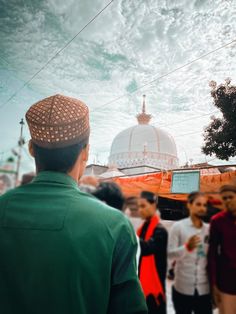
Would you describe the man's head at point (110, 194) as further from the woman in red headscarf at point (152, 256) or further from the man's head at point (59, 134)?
the man's head at point (59, 134)

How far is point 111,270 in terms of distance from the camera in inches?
27.8

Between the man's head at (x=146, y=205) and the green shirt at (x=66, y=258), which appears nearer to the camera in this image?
the green shirt at (x=66, y=258)

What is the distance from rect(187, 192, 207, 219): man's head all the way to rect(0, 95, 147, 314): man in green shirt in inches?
40.6

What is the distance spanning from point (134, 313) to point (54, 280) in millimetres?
258

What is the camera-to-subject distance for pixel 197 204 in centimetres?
165

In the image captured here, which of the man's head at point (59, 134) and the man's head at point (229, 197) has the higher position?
the man's head at point (59, 134)

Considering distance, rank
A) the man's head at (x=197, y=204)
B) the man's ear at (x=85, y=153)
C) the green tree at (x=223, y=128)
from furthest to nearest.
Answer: the green tree at (x=223, y=128) → the man's head at (x=197, y=204) → the man's ear at (x=85, y=153)

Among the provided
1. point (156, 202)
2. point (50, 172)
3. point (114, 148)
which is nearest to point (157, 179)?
point (156, 202)

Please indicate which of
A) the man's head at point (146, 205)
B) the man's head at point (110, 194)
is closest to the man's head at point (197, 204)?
the man's head at point (146, 205)

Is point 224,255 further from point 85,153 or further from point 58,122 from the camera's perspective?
point 58,122

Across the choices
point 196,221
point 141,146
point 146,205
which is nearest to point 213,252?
point 196,221

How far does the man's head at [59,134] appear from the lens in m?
0.86

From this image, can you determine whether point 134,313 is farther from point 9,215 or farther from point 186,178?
point 186,178

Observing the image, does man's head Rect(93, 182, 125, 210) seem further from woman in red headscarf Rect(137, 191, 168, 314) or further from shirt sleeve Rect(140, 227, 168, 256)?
shirt sleeve Rect(140, 227, 168, 256)
